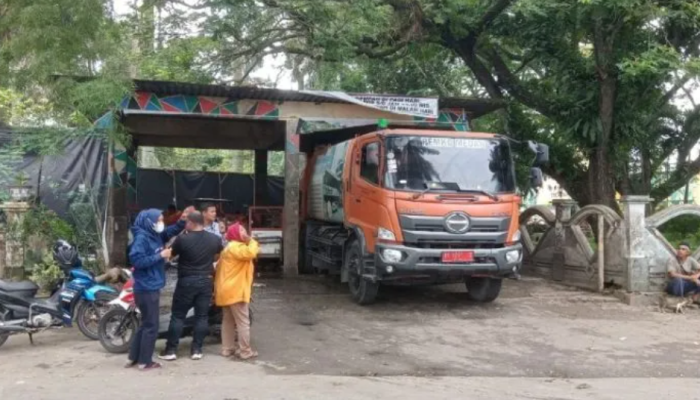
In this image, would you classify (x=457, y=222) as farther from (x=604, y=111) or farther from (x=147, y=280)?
(x=604, y=111)

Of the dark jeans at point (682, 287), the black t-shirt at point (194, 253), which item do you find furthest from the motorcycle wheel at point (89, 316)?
the dark jeans at point (682, 287)

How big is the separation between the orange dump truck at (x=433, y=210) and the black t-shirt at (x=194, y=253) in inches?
122

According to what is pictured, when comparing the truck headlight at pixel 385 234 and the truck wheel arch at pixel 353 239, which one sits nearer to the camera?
the truck headlight at pixel 385 234

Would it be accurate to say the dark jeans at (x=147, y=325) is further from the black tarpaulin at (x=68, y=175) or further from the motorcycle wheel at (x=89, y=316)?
the black tarpaulin at (x=68, y=175)

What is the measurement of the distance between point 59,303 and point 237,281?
226 cm

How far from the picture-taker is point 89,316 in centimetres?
817

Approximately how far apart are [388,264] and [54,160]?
7.64m

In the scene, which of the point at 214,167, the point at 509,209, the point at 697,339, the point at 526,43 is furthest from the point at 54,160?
the point at 214,167

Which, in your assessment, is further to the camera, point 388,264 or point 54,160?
point 54,160

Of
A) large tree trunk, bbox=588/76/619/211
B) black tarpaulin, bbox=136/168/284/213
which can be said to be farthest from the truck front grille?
black tarpaulin, bbox=136/168/284/213

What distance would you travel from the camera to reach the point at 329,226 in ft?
42.3

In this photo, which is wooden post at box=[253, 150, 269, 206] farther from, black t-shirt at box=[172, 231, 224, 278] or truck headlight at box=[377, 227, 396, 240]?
black t-shirt at box=[172, 231, 224, 278]

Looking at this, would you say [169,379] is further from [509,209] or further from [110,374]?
[509,209]

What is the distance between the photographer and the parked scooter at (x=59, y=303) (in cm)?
764
